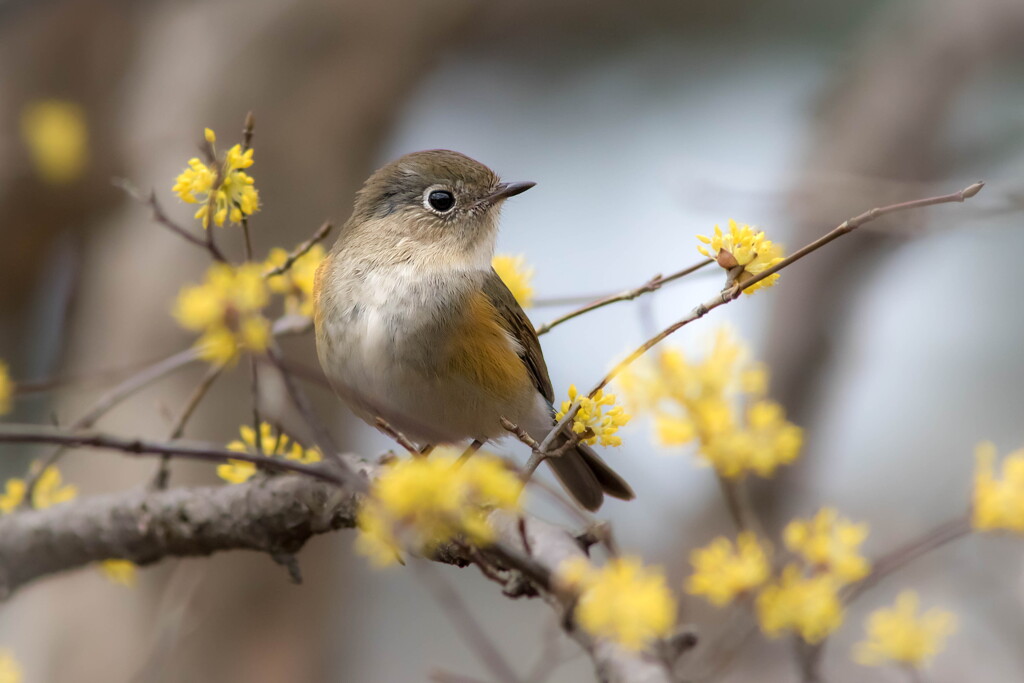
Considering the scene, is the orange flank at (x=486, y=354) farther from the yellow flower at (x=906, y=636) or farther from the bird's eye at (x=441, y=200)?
the yellow flower at (x=906, y=636)

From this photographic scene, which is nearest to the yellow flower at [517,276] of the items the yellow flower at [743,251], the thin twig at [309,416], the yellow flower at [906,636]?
the yellow flower at [743,251]

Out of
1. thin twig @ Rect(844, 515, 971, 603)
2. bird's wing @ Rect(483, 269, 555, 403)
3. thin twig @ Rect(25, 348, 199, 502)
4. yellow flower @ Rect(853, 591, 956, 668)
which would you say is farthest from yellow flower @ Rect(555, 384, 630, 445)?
bird's wing @ Rect(483, 269, 555, 403)

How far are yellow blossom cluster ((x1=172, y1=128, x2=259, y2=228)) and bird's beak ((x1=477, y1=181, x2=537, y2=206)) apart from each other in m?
1.57

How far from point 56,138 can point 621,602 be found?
4440 mm

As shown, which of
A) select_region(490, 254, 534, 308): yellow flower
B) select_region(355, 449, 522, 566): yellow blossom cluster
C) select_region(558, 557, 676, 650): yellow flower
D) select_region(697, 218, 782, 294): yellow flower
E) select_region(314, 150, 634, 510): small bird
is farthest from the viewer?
select_region(314, 150, 634, 510): small bird

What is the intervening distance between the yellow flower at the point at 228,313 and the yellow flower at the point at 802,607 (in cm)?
106

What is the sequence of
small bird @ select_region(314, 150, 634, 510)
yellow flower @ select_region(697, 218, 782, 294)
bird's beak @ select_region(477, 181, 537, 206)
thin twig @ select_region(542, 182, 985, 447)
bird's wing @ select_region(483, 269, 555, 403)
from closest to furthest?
thin twig @ select_region(542, 182, 985, 447), yellow flower @ select_region(697, 218, 782, 294), small bird @ select_region(314, 150, 634, 510), bird's wing @ select_region(483, 269, 555, 403), bird's beak @ select_region(477, 181, 537, 206)

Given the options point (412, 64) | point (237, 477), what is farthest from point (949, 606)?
point (412, 64)

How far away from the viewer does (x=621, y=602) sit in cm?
114

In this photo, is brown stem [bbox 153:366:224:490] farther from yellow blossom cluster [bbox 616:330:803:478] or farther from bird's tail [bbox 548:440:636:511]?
bird's tail [bbox 548:440:636:511]

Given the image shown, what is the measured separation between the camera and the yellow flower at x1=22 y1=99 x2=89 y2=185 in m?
4.73

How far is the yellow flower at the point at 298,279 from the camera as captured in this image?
2.13m

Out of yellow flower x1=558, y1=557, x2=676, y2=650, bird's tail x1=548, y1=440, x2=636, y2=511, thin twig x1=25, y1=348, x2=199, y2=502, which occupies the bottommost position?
yellow flower x1=558, y1=557, x2=676, y2=650

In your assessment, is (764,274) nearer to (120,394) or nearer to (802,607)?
(802,607)
